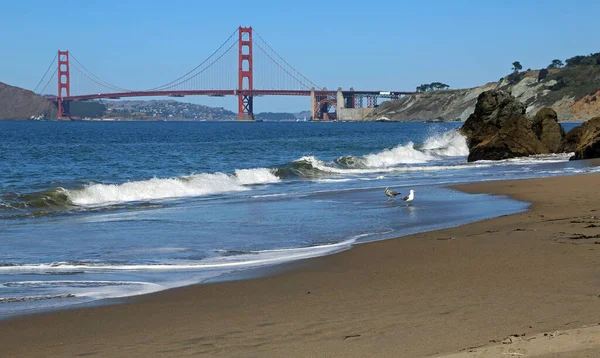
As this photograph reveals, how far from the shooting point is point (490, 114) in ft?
94.9

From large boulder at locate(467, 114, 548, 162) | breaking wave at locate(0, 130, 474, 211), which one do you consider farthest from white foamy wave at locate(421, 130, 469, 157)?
breaking wave at locate(0, 130, 474, 211)

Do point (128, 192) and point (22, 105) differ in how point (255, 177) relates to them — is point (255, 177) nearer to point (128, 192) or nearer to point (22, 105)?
point (128, 192)

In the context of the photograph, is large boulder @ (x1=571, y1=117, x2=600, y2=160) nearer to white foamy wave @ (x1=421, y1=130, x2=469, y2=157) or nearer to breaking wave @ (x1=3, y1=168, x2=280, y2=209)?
breaking wave @ (x1=3, y1=168, x2=280, y2=209)

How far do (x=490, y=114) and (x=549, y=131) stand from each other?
238 cm

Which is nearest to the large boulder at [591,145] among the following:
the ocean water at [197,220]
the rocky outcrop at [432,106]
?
the ocean water at [197,220]

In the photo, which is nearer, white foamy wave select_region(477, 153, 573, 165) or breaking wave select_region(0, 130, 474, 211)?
breaking wave select_region(0, 130, 474, 211)

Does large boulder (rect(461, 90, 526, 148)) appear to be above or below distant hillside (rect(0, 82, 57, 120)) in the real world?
below

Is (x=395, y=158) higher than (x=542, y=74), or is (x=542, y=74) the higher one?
(x=542, y=74)

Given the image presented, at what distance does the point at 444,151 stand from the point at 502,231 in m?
28.2

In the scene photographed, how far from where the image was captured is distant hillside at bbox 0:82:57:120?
128m

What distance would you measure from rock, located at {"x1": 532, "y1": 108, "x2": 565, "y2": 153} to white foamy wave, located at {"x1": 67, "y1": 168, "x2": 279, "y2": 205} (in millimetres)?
13455

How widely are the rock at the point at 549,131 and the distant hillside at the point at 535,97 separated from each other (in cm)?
7183

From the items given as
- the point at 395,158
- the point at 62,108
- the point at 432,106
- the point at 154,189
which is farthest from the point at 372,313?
the point at 432,106

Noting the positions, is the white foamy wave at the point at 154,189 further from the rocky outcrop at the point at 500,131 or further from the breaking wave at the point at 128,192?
the rocky outcrop at the point at 500,131
